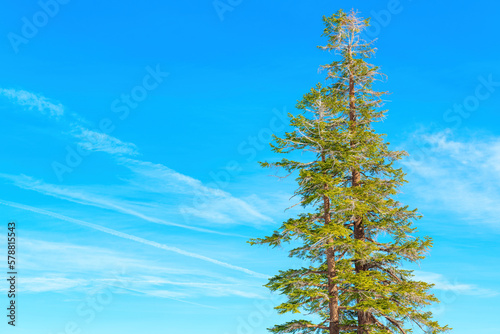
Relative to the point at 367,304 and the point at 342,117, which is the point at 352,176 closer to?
the point at 342,117

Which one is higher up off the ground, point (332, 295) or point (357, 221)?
point (357, 221)

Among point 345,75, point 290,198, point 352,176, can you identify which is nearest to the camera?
point 290,198

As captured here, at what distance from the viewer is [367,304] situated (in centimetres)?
1747

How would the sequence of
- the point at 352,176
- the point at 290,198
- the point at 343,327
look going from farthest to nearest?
1. the point at 352,176
2. the point at 290,198
3. the point at 343,327

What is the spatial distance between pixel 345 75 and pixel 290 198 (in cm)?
790

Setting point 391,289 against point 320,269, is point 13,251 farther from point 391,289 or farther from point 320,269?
point 391,289

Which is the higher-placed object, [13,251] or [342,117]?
[342,117]

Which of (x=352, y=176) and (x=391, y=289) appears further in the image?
(x=352, y=176)

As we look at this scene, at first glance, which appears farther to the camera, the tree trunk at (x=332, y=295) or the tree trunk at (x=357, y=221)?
the tree trunk at (x=357, y=221)

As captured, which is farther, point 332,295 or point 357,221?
point 357,221

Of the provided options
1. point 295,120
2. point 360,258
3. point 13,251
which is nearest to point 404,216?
point 360,258

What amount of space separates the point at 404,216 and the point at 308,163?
5.33 m

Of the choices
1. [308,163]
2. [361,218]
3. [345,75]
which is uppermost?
[345,75]

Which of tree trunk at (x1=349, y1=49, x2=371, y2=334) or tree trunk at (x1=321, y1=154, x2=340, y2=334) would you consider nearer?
tree trunk at (x1=321, y1=154, x2=340, y2=334)
